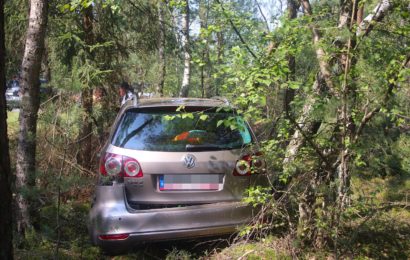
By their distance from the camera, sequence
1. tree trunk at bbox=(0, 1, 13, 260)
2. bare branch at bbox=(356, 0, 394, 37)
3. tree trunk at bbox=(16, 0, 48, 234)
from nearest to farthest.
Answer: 1. tree trunk at bbox=(0, 1, 13, 260)
2. bare branch at bbox=(356, 0, 394, 37)
3. tree trunk at bbox=(16, 0, 48, 234)

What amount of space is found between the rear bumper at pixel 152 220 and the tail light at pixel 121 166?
0.14 m

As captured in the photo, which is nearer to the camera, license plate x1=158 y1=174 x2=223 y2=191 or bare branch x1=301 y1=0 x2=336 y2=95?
bare branch x1=301 y1=0 x2=336 y2=95

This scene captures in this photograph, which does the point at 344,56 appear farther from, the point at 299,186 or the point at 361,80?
the point at 299,186

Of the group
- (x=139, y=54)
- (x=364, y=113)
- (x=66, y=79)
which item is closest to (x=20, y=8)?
(x=139, y=54)

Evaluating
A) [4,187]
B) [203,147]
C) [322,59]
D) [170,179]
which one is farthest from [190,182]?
[4,187]

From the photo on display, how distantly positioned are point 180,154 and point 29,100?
7.28 ft

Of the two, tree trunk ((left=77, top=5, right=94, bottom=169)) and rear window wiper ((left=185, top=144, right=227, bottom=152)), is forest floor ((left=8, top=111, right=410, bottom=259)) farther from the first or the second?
tree trunk ((left=77, top=5, right=94, bottom=169))

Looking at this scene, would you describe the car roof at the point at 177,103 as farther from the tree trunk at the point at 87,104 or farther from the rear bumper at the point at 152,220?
the tree trunk at the point at 87,104

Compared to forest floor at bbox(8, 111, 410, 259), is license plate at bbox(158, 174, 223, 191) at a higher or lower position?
higher

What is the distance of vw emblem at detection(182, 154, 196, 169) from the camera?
4031 mm

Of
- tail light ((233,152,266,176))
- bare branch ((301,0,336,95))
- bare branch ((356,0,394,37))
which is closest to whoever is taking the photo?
bare branch ((356,0,394,37))

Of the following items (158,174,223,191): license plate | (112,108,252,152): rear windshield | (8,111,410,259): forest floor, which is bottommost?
(8,111,410,259): forest floor

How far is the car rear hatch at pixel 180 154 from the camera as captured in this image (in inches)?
157

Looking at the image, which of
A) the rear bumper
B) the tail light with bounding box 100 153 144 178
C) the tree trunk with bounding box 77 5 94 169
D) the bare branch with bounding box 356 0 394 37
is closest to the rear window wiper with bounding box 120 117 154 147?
the tail light with bounding box 100 153 144 178
